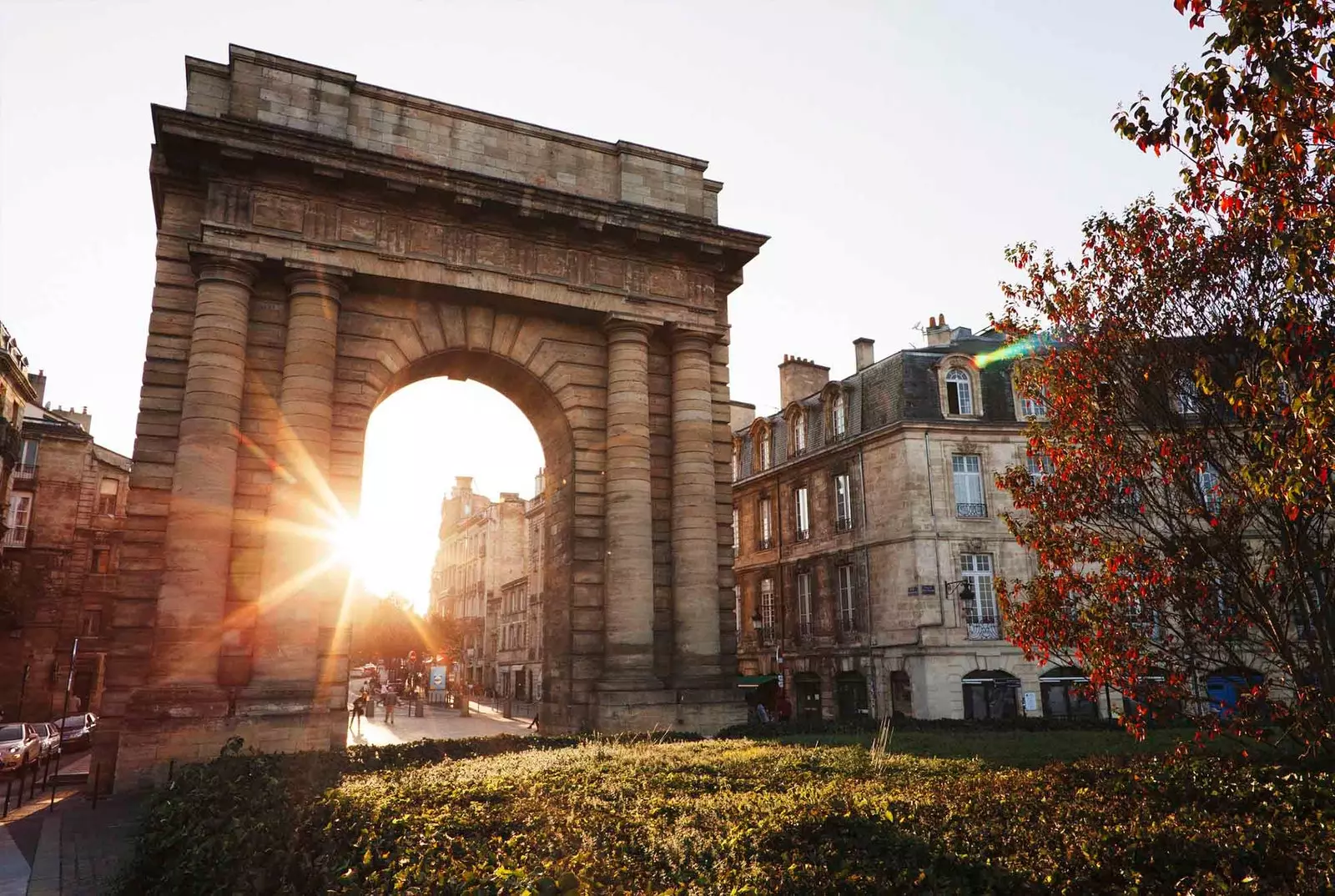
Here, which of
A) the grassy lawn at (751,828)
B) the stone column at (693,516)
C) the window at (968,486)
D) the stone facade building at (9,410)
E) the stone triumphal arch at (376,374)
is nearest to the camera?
the grassy lawn at (751,828)

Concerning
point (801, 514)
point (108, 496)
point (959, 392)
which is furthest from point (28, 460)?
point (959, 392)

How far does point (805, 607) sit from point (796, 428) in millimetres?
7009

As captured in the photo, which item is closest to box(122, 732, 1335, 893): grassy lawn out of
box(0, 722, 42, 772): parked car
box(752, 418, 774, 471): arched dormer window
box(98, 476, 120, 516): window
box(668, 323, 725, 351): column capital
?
box(668, 323, 725, 351): column capital

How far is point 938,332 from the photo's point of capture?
36.1 meters

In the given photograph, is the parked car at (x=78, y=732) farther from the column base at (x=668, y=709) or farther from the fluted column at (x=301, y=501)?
the column base at (x=668, y=709)

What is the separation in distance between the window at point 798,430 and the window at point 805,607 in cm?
492

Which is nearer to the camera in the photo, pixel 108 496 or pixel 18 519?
pixel 18 519

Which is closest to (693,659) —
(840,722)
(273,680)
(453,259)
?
(840,722)

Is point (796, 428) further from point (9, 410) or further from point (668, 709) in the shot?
point (9, 410)

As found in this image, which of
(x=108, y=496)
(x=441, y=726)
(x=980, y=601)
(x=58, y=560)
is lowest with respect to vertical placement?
(x=441, y=726)

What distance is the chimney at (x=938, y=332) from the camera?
36.0m

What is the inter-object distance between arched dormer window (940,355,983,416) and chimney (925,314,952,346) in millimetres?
4678

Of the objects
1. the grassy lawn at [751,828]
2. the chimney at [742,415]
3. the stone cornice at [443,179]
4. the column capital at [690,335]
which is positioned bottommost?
the grassy lawn at [751,828]

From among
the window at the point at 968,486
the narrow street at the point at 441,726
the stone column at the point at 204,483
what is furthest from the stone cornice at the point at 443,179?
the narrow street at the point at 441,726
